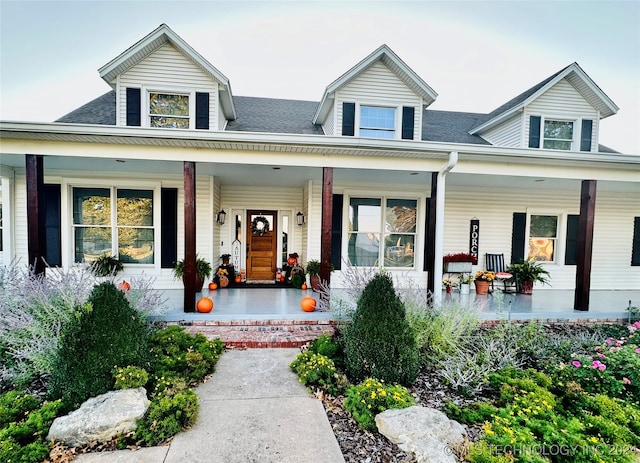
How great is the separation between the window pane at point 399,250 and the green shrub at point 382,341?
436cm

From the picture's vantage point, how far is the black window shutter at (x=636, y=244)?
7.96 metres

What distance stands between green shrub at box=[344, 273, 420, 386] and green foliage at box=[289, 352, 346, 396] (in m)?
0.21

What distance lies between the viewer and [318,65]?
1561 centimetres

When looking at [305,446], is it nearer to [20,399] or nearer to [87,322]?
[87,322]

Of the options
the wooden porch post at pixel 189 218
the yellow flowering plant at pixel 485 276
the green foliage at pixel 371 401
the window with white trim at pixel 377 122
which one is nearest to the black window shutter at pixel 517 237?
the yellow flowering plant at pixel 485 276

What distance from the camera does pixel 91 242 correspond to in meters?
6.60

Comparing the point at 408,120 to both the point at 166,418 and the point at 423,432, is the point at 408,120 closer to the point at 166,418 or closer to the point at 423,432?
the point at 423,432

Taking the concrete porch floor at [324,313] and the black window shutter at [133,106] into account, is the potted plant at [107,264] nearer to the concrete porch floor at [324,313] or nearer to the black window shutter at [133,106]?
the concrete porch floor at [324,313]

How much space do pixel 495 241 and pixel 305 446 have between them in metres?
7.43

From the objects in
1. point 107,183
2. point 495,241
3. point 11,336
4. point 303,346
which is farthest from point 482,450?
point 107,183

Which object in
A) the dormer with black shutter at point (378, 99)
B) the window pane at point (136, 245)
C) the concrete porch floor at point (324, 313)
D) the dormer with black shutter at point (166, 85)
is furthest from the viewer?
the window pane at point (136, 245)

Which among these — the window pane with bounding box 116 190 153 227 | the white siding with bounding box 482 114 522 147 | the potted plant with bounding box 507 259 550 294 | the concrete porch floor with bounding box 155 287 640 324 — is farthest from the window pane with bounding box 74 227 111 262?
the white siding with bounding box 482 114 522 147

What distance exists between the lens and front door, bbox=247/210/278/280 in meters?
8.02

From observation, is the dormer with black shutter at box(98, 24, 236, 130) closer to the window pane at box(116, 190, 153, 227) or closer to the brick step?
the window pane at box(116, 190, 153, 227)
